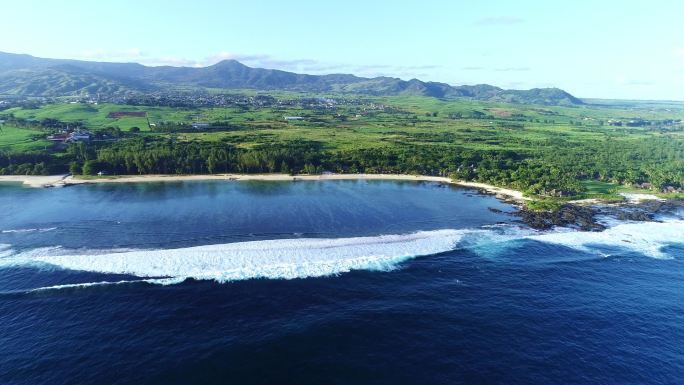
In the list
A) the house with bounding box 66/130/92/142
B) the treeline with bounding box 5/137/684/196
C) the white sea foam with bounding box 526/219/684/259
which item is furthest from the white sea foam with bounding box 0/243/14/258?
the house with bounding box 66/130/92/142

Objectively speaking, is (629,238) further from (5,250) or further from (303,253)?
(5,250)

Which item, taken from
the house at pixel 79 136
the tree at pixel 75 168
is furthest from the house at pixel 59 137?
the tree at pixel 75 168

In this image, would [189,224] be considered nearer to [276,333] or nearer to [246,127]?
[276,333]

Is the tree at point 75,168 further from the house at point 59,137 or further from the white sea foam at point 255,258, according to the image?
the white sea foam at point 255,258

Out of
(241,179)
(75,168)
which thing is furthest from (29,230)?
(241,179)

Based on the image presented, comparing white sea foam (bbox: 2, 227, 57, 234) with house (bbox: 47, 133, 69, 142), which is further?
house (bbox: 47, 133, 69, 142)

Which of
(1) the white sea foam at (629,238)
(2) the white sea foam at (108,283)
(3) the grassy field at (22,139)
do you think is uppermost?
(3) the grassy field at (22,139)

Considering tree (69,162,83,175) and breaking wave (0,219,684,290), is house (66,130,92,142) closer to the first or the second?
tree (69,162,83,175)
